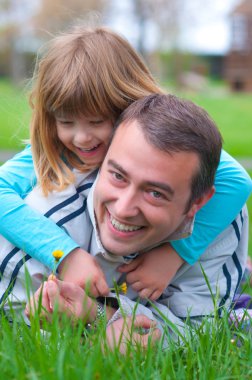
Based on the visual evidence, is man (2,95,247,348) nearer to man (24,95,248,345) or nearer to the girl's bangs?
man (24,95,248,345)

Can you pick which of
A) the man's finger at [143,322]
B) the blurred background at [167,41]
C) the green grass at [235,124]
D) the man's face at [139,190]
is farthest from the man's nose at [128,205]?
the blurred background at [167,41]

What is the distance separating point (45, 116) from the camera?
3.65 m

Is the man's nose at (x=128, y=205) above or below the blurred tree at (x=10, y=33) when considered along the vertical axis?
above

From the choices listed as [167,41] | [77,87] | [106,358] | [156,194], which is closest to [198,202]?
[156,194]

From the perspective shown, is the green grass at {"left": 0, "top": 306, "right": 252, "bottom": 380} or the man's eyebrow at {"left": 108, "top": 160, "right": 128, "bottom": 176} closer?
the green grass at {"left": 0, "top": 306, "right": 252, "bottom": 380}

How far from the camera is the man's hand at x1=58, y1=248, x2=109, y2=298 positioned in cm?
309

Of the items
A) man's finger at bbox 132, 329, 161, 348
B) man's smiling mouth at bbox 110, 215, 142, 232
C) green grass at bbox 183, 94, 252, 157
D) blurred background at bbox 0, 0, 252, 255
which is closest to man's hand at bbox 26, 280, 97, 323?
man's finger at bbox 132, 329, 161, 348

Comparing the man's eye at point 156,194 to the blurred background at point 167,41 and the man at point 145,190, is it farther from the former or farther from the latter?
the blurred background at point 167,41

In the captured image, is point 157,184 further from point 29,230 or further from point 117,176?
point 29,230

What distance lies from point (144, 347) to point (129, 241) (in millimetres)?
637

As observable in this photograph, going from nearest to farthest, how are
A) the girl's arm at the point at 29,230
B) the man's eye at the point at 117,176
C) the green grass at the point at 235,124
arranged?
the man's eye at the point at 117,176, the girl's arm at the point at 29,230, the green grass at the point at 235,124

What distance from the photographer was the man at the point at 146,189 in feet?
9.57

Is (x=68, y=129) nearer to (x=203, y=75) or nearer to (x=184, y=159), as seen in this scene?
(x=184, y=159)

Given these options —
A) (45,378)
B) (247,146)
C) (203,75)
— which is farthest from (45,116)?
(203,75)
